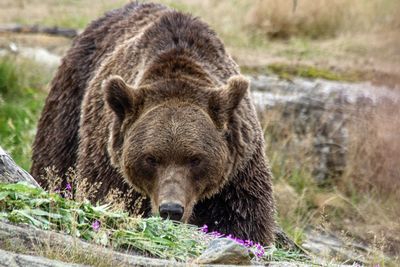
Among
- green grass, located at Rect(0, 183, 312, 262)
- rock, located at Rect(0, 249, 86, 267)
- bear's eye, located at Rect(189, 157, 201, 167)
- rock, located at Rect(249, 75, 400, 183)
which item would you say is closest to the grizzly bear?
bear's eye, located at Rect(189, 157, 201, 167)

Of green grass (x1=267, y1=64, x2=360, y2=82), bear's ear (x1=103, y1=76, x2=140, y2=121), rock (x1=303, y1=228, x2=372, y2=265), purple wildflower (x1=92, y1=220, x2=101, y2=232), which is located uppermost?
green grass (x1=267, y1=64, x2=360, y2=82)

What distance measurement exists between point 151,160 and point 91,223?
1413mm

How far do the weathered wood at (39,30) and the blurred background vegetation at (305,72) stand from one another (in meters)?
0.13

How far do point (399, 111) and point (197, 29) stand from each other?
4054mm

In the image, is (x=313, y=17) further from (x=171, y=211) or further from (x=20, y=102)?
(x=171, y=211)

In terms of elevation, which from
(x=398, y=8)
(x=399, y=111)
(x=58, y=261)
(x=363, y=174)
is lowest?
(x=58, y=261)

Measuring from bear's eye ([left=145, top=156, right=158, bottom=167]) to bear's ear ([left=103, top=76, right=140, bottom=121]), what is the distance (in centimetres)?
44

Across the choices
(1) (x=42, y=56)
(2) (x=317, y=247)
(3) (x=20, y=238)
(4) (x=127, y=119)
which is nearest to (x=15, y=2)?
(1) (x=42, y=56)

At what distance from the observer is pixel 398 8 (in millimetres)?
13883

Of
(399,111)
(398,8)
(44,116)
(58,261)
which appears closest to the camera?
(58,261)

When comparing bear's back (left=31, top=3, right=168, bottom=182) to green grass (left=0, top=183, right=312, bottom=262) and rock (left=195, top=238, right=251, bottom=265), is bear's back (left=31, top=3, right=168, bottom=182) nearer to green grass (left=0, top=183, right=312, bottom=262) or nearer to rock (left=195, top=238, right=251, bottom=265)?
green grass (left=0, top=183, right=312, bottom=262)

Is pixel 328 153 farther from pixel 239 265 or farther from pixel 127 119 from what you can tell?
pixel 239 265

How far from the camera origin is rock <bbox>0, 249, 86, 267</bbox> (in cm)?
409

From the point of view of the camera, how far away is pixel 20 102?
11766mm
